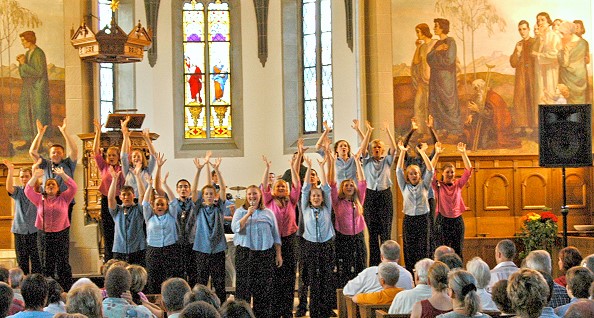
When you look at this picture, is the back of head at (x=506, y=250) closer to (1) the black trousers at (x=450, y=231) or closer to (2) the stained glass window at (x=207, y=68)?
(1) the black trousers at (x=450, y=231)

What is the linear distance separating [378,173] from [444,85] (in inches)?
158

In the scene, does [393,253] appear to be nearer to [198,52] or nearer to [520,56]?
[520,56]

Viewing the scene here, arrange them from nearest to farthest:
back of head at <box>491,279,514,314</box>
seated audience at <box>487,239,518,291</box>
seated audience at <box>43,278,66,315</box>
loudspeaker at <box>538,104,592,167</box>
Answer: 1. back of head at <box>491,279,514,314</box>
2. seated audience at <box>43,278,66,315</box>
3. seated audience at <box>487,239,518,291</box>
4. loudspeaker at <box>538,104,592,167</box>

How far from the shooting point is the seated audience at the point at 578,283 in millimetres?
6238

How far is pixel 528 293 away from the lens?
5168 mm

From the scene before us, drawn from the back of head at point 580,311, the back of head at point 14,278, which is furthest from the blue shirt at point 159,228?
the back of head at point 580,311

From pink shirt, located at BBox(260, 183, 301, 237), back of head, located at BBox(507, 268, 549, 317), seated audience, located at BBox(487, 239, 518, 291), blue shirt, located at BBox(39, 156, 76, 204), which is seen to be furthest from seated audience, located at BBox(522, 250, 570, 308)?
blue shirt, located at BBox(39, 156, 76, 204)

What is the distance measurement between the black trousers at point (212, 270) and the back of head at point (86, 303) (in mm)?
5183

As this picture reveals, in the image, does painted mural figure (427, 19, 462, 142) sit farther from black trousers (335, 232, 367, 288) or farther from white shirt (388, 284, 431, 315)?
white shirt (388, 284, 431, 315)

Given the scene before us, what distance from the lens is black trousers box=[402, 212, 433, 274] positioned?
11.4m

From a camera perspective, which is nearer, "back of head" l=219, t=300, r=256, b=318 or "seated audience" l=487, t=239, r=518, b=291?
"back of head" l=219, t=300, r=256, b=318

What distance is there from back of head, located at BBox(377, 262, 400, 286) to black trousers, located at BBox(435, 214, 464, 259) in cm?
440

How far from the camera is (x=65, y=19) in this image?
574 inches

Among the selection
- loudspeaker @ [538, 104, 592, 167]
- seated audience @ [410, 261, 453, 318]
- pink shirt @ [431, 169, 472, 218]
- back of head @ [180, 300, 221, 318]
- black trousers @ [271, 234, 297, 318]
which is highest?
loudspeaker @ [538, 104, 592, 167]
